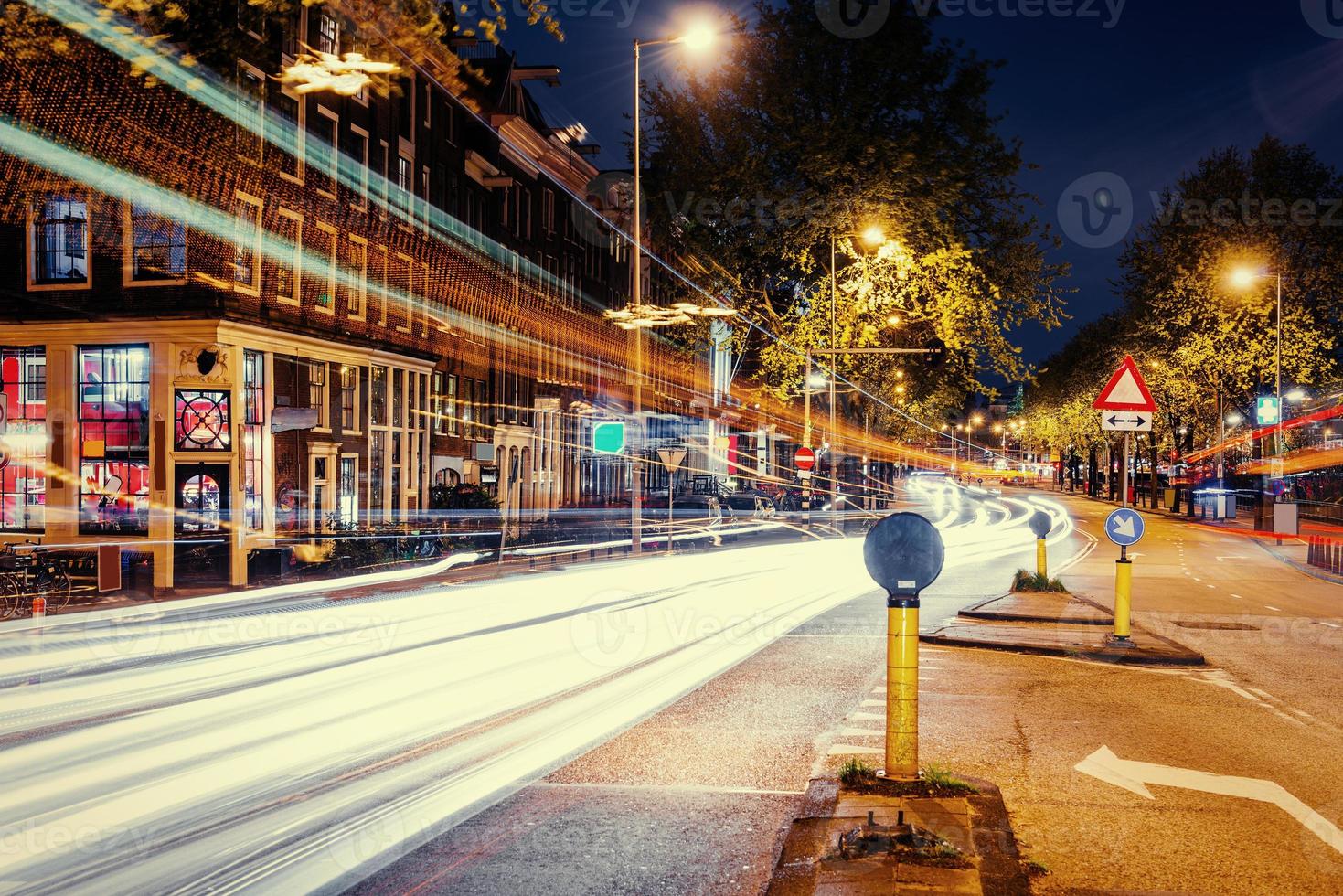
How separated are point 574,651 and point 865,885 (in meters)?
7.96

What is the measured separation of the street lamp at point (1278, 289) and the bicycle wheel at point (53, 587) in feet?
128

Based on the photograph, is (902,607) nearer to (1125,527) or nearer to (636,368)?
(1125,527)

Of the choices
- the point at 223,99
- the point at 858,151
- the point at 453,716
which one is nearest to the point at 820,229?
the point at 858,151

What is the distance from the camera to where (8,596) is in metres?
17.0

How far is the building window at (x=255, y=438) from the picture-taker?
81.9 feet

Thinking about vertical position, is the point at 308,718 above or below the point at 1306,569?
above

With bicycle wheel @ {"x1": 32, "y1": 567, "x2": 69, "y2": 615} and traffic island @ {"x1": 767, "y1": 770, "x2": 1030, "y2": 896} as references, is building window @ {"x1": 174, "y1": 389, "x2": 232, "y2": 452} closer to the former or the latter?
bicycle wheel @ {"x1": 32, "y1": 567, "x2": 69, "y2": 615}

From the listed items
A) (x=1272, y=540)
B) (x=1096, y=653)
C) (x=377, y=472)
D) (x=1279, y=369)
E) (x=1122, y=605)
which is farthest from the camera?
(x=1279, y=369)

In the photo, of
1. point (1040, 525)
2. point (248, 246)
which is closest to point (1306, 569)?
point (1040, 525)

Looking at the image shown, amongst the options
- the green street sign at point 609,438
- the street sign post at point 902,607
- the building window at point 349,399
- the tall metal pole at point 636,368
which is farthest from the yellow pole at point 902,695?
the building window at point 349,399

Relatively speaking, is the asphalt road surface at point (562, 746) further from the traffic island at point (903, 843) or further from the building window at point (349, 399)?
the building window at point (349, 399)

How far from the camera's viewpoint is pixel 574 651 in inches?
495

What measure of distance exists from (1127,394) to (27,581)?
16.1 meters

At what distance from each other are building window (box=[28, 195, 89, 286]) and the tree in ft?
52.3
